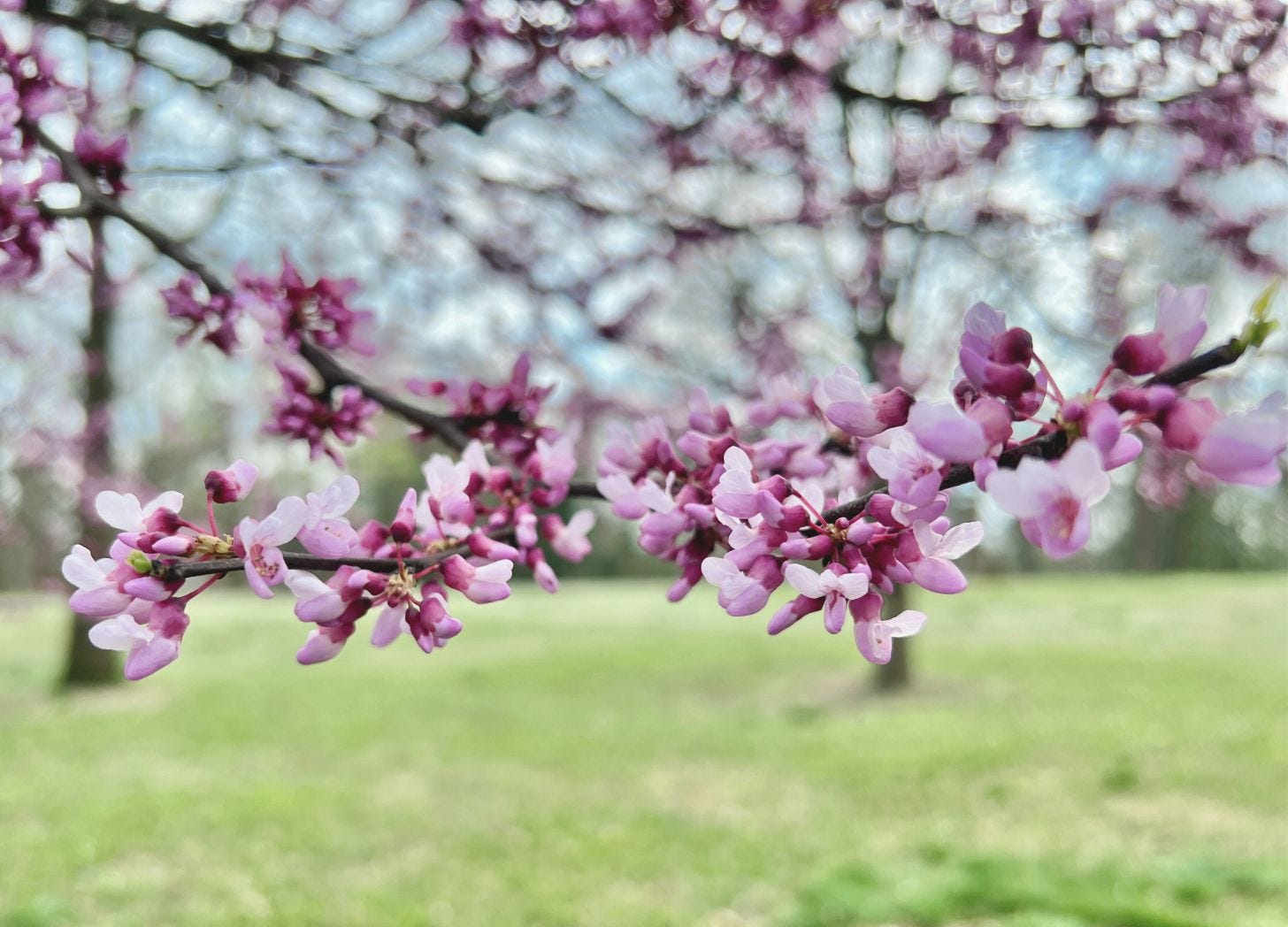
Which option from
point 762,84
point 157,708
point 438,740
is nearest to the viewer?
point 762,84

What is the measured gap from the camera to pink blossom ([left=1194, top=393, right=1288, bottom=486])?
806 millimetres

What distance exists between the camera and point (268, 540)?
46.1 inches

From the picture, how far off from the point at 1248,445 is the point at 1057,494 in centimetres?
16

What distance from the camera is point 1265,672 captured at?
33.3ft

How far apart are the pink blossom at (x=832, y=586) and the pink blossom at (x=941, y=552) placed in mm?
74

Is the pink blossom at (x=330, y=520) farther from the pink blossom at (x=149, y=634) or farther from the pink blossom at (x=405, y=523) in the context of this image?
the pink blossom at (x=149, y=634)

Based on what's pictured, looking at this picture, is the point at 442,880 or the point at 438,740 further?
the point at 438,740

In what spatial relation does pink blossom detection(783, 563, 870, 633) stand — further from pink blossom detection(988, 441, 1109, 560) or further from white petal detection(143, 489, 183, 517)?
white petal detection(143, 489, 183, 517)

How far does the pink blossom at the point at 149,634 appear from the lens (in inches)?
47.6

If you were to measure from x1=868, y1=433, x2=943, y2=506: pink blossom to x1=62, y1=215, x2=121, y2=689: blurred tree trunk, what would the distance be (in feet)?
28.8

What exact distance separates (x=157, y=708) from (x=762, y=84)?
9.43m

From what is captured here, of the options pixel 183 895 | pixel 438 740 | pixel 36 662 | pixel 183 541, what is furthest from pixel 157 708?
pixel 183 541

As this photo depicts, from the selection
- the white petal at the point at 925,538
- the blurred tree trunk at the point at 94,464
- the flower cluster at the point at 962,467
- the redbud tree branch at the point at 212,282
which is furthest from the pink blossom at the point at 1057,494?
the blurred tree trunk at the point at 94,464

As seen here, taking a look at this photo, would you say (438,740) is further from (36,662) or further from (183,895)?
(36,662)
